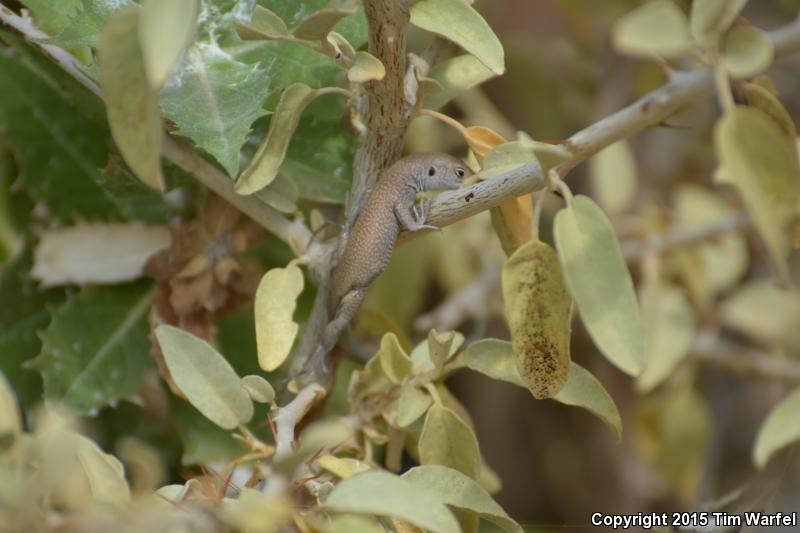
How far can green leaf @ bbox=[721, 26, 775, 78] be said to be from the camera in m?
0.39

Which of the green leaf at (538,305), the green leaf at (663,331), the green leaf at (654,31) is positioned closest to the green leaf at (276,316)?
the green leaf at (538,305)

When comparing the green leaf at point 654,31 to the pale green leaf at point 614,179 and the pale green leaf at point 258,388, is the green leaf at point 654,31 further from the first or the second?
the pale green leaf at point 614,179

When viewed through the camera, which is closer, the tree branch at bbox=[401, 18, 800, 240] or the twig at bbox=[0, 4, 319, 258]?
the tree branch at bbox=[401, 18, 800, 240]

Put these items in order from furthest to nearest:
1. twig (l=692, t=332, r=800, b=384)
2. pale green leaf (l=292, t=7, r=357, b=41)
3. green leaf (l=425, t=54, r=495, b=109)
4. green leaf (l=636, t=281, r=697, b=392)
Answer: twig (l=692, t=332, r=800, b=384), green leaf (l=636, t=281, r=697, b=392), green leaf (l=425, t=54, r=495, b=109), pale green leaf (l=292, t=7, r=357, b=41)

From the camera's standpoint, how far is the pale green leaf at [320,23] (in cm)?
43

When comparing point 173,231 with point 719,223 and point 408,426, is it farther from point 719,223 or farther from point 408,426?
point 719,223

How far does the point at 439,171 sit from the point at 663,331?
37cm

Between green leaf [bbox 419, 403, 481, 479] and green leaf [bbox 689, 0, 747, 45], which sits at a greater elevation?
green leaf [bbox 689, 0, 747, 45]

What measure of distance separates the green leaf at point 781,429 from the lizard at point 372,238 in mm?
203

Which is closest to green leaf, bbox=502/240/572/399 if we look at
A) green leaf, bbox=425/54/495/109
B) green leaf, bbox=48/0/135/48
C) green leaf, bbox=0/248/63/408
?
green leaf, bbox=425/54/495/109

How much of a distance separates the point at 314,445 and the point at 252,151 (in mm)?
271

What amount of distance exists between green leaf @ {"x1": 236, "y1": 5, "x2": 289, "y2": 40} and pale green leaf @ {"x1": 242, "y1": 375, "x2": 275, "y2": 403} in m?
0.18

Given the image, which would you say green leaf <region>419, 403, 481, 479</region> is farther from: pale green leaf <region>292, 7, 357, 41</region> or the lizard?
pale green leaf <region>292, 7, 357, 41</region>

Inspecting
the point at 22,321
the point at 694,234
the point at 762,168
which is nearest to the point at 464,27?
the point at 762,168
